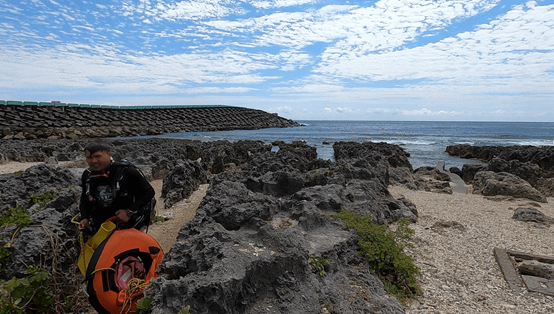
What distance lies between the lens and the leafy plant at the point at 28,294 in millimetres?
3514

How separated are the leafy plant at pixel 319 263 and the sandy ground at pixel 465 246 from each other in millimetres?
1365

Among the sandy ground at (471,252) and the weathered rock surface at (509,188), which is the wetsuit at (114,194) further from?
the weathered rock surface at (509,188)

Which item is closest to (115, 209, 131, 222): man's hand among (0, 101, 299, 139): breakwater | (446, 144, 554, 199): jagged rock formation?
(446, 144, 554, 199): jagged rock formation

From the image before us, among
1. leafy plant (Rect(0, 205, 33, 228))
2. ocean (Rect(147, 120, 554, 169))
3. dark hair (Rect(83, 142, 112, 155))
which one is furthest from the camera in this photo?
ocean (Rect(147, 120, 554, 169))

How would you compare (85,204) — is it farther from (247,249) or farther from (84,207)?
(247,249)

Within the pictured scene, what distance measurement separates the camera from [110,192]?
3.84 m

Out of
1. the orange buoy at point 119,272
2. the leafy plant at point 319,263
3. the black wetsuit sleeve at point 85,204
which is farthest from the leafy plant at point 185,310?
the black wetsuit sleeve at point 85,204

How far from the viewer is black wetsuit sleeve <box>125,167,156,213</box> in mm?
3861

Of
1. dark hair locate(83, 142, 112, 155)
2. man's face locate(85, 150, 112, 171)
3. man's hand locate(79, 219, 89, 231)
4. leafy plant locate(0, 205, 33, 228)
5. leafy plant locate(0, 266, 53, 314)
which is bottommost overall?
leafy plant locate(0, 266, 53, 314)

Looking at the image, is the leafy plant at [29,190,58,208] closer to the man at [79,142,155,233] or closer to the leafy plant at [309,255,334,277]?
the man at [79,142,155,233]

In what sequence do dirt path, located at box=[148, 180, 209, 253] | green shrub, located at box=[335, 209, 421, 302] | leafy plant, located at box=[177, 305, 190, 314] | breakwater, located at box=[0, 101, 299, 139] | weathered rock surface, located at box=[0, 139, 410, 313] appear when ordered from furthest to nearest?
breakwater, located at box=[0, 101, 299, 139]
dirt path, located at box=[148, 180, 209, 253]
green shrub, located at box=[335, 209, 421, 302]
weathered rock surface, located at box=[0, 139, 410, 313]
leafy plant, located at box=[177, 305, 190, 314]

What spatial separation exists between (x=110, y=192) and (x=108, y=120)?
6529 cm

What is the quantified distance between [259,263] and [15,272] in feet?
10.5

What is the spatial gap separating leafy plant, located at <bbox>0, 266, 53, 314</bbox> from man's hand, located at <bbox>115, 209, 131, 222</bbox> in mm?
1029
